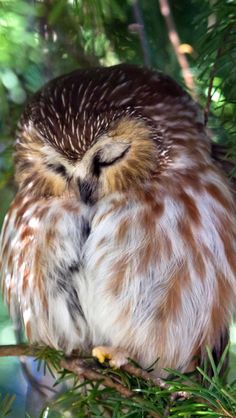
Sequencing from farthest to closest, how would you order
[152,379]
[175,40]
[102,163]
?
[175,40], [102,163], [152,379]

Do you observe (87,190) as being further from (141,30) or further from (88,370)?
(141,30)

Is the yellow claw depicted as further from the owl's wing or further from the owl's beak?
the owl's beak

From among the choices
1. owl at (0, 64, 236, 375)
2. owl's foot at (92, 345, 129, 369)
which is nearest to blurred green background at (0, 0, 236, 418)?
owl at (0, 64, 236, 375)

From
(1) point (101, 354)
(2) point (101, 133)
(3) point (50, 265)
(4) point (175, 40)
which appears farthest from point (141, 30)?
(1) point (101, 354)

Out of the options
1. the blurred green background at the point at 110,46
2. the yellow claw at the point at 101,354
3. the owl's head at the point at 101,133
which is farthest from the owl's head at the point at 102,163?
the yellow claw at the point at 101,354

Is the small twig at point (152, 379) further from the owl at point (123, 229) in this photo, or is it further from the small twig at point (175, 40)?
the small twig at point (175, 40)
